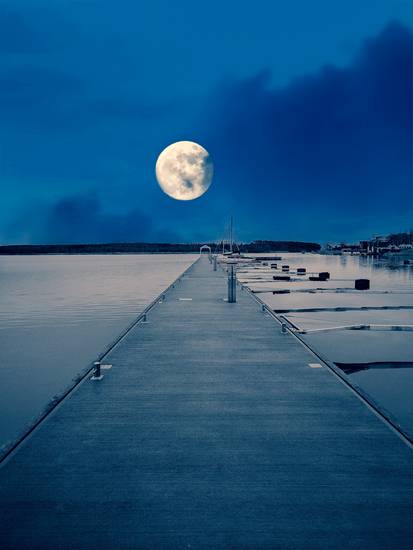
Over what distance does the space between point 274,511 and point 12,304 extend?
102ft

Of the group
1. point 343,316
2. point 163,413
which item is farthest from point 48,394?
point 343,316

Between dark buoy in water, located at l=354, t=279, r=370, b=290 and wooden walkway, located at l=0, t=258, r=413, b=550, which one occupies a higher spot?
dark buoy in water, located at l=354, t=279, r=370, b=290

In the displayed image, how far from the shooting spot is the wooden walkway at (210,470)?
12.2 feet

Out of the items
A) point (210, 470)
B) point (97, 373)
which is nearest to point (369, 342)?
point (97, 373)

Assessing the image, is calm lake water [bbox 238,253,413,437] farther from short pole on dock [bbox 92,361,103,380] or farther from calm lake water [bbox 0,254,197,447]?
calm lake water [bbox 0,254,197,447]

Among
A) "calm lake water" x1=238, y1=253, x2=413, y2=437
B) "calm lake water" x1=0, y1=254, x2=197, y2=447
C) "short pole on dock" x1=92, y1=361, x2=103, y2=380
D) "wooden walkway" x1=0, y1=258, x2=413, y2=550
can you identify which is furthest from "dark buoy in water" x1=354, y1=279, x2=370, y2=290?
"short pole on dock" x1=92, y1=361, x2=103, y2=380

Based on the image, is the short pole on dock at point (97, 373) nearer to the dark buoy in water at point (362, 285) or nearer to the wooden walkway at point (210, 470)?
the wooden walkway at point (210, 470)

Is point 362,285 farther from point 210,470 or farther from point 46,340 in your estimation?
point 210,470

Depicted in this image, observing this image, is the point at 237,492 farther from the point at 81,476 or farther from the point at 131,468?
the point at 81,476

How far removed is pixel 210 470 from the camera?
15.4 ft

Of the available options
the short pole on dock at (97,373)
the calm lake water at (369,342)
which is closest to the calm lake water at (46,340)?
the short pole on dock at (97,373)

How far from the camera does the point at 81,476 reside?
459 centimetres

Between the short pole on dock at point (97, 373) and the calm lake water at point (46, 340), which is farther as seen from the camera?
the calm lake water at point (46, 340)

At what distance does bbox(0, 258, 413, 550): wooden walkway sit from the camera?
3.71 meters
